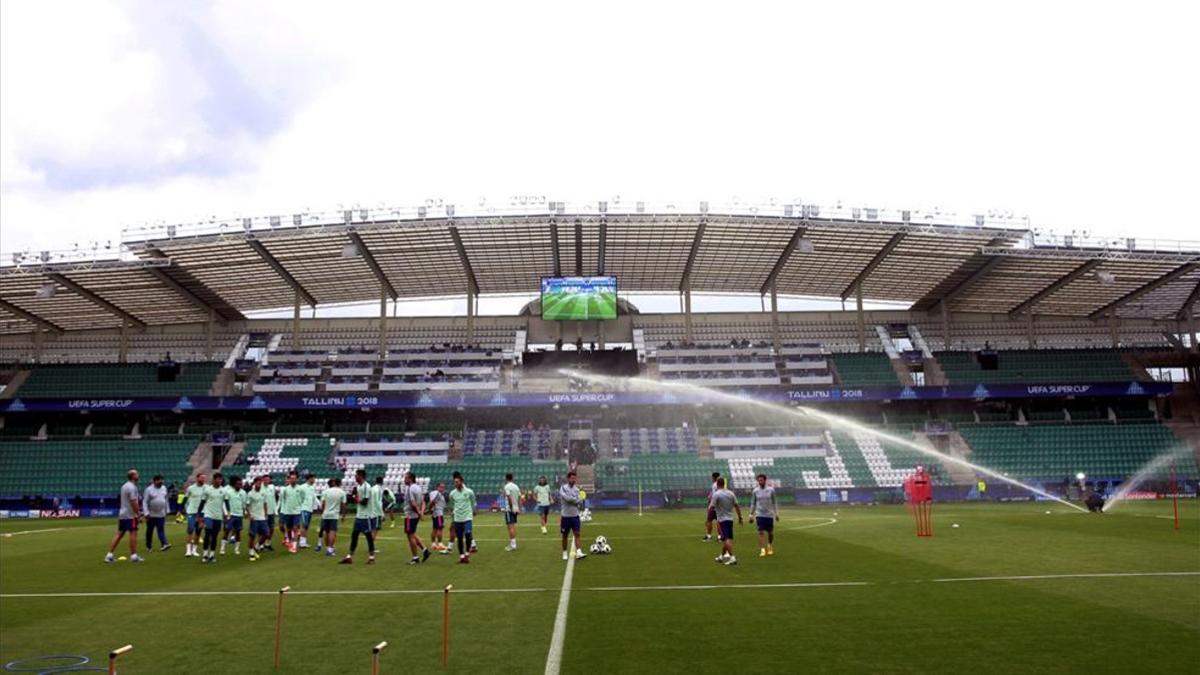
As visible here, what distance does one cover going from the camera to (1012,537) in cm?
2006

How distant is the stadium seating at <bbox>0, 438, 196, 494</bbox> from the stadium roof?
29.7ft

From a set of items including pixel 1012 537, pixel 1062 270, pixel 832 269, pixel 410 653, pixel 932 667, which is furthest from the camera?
pixel 832 269

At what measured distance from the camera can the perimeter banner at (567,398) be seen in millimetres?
48844

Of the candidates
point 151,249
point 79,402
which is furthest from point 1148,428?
point 79,402

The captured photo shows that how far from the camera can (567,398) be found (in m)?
48.8

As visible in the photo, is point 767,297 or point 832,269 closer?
point 832,269

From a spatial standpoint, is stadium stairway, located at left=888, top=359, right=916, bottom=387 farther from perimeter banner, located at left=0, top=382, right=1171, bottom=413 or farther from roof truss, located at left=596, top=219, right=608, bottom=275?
roof truss, located at left=596, top=219, right=608, bottom=275

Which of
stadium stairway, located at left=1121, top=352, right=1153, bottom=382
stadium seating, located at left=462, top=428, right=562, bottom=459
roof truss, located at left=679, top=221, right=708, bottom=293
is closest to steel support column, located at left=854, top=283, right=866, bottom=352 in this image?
roof truss, located at left=679, top=221, right=708, bottom=293

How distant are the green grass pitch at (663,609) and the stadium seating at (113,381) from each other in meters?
35.2

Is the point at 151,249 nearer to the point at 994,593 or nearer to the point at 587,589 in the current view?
the point at 587,589

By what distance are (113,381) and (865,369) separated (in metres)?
50.3

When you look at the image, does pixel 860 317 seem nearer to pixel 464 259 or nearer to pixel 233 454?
pixel 464 259

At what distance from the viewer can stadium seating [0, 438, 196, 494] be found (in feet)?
143

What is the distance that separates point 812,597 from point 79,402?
5156 centimetres
